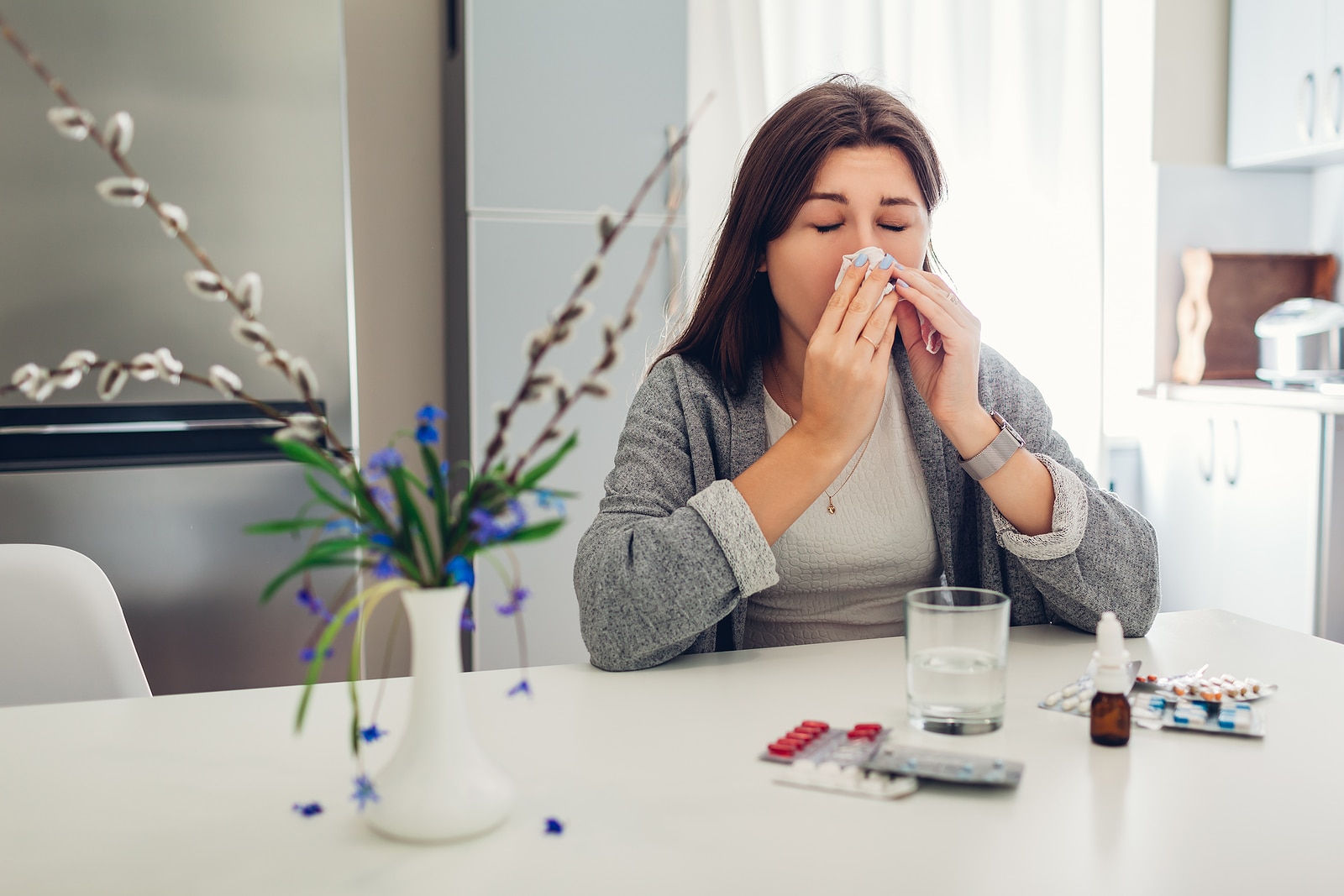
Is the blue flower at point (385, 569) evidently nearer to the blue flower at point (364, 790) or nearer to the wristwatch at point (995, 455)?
the blue flower at point (364, 790)

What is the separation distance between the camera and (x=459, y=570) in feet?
1.94

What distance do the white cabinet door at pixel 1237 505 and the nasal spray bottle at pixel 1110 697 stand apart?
6.90 ft

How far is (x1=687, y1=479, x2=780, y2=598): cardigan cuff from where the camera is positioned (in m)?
0.97

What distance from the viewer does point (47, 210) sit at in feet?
5.88

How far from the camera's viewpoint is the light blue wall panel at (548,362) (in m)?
2.38

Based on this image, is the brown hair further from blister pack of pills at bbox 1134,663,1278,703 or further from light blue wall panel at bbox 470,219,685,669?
light blue wall panel at bbox 470,219,685,669

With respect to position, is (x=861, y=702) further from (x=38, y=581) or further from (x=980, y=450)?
(x=38, y=581)

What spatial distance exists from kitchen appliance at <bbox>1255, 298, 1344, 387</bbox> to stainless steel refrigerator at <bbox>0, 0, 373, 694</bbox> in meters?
2.42

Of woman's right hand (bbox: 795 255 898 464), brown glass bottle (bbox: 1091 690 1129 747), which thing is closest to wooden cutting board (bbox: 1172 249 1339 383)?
woman's right hand (bbox: 795 255 898 464)

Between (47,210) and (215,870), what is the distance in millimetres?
1596

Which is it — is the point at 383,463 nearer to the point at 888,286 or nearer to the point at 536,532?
the point at 536,532

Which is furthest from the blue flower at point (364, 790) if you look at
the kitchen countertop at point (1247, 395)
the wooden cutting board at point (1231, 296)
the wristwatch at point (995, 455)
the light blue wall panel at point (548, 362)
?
the wooden cutting board at point (1231, 296)

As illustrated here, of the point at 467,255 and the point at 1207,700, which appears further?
the point at 467,255

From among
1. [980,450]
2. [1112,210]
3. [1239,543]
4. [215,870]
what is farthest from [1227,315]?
[215,870]
